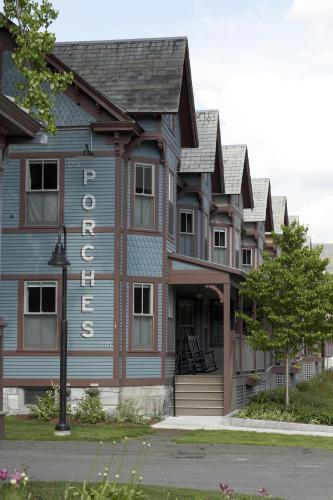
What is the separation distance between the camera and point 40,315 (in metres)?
27.6

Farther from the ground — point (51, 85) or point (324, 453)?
point (51, 85)

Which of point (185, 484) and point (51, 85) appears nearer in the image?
point (185, 484)

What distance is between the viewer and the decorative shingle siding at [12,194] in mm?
27594

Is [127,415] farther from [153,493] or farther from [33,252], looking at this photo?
[153,493]

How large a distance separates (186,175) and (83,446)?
16.7 m

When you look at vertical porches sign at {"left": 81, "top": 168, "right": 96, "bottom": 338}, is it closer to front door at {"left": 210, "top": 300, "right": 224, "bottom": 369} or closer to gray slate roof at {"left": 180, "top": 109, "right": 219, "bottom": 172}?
gray slate roof at {"left": 180, "top": 109, "right": 219, "bottom": 172}

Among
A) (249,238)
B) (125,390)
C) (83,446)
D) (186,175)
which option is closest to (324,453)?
(83,446)

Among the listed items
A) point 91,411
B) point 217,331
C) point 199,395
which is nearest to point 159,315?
point 199,395

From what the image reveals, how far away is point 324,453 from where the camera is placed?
20.4 metres

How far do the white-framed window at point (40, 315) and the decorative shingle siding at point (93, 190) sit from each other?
1951mm

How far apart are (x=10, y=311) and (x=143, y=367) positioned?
401 cm

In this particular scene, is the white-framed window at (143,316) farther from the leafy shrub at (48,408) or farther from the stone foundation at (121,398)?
the leafy shrub at (48,408)

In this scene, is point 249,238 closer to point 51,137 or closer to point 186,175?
point 186,175

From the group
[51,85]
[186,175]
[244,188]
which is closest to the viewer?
[51,85]
